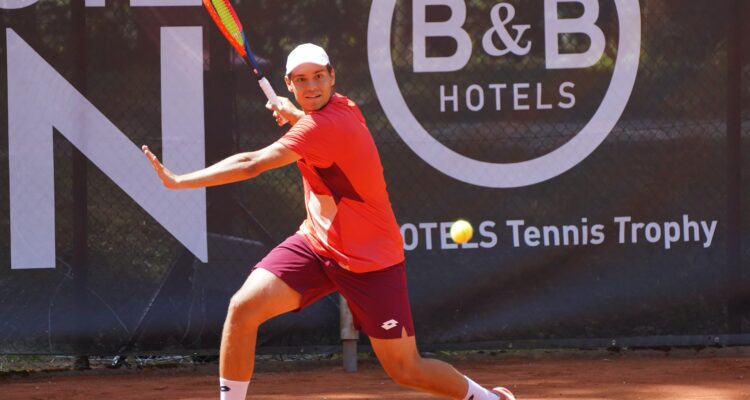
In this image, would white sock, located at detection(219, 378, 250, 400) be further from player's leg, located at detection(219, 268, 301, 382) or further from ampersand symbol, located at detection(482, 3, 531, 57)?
ampersand symbol, located at detection(482, 3, 531, 57)

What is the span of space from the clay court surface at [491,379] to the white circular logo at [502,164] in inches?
39.2

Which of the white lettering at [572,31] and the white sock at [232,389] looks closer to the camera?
the white sock at [232,389]

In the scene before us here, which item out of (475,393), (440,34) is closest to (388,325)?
(475,393)

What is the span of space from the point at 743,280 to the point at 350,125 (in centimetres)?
301

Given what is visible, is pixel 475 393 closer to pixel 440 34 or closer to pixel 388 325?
pixel 388 325

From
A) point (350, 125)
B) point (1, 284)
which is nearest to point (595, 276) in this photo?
point (350, 125)

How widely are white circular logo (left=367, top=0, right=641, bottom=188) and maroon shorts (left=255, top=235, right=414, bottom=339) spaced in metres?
1.89

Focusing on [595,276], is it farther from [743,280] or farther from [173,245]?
[173,245]

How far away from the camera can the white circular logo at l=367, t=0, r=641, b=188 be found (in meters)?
5.97

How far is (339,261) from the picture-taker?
4.12 meters

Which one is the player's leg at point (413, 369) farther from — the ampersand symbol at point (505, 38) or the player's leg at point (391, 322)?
the ampersand symbol at point (505, 38)

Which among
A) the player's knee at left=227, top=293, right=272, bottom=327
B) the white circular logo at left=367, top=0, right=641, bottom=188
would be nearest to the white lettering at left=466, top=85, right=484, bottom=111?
the white circular logo at left=367, top=0, right=641, bottom=188

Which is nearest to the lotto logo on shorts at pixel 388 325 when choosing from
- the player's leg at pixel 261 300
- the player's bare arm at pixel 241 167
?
the player's leg at pixel 261 300

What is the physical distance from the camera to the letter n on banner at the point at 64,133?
5848 mm
